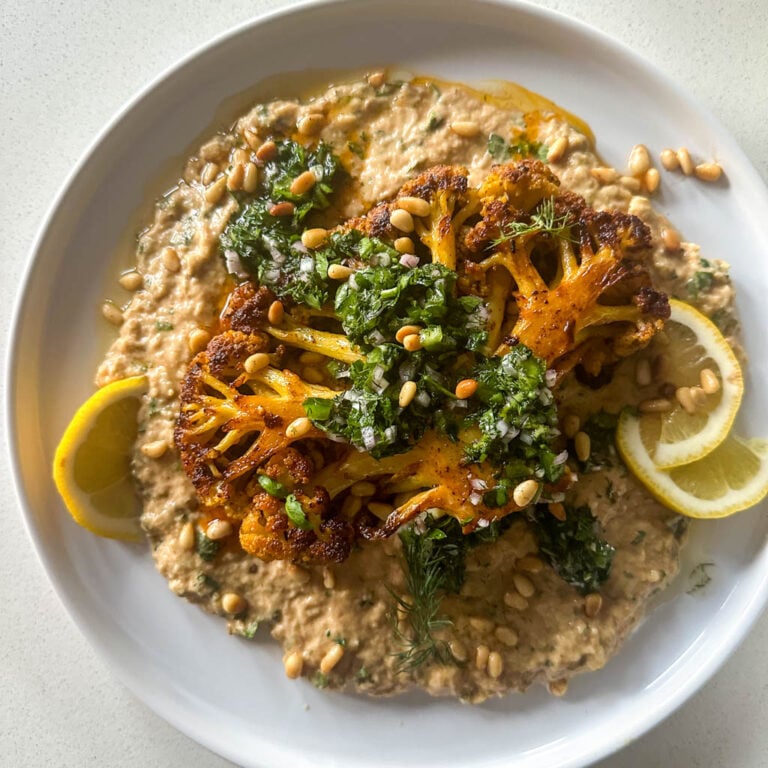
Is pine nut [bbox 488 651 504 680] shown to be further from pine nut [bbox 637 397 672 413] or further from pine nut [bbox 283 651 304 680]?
pine nut [bbox 637 397 672 413]

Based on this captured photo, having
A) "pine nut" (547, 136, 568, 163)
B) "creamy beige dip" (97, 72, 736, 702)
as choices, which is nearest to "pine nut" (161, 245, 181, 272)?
"creamy beige dip" (97, 72, 736, 702)

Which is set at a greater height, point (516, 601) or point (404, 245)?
point (404, 245)

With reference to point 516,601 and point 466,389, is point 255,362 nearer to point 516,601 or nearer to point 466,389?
point 466,389

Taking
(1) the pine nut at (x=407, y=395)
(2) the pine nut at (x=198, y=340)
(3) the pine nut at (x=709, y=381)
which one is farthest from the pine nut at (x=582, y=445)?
(2) the pine nut at (x=198, y=340)

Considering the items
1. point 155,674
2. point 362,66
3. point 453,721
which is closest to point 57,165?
point 362,66

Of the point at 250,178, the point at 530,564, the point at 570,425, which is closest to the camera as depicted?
the point at 570,425

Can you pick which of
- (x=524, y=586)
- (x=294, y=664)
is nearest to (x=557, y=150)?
(x=524, y=586)
